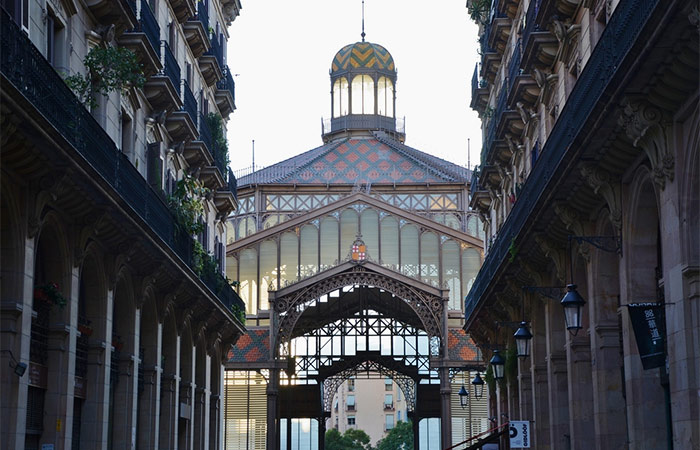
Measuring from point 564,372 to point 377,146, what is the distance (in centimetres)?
4061

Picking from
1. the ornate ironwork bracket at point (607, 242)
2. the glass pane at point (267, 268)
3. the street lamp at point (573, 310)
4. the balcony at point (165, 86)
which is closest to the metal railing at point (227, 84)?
the balcony at point (165, 86)

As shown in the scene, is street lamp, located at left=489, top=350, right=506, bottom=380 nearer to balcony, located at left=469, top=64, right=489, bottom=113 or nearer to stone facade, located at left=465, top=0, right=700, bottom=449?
stone facade, located at left=465, top=0, right=700, bottom=449

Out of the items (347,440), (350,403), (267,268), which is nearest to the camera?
(267,268)

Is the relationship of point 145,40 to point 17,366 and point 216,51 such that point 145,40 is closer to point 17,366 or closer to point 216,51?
point 17,366

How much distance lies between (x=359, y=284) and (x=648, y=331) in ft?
109

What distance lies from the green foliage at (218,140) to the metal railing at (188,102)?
3.01 metres

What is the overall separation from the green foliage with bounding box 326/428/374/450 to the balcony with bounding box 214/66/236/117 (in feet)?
212

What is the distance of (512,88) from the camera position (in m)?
31.9

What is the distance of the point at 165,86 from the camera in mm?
29938

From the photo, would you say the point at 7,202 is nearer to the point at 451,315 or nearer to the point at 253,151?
the point at 451,315

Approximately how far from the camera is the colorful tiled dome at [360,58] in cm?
7594

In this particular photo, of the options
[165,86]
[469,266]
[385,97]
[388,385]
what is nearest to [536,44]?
[165,86]

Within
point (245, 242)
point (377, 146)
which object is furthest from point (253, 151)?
point (245, 242)

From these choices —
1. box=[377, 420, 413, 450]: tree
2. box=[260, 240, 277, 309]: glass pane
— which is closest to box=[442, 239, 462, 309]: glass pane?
box=[260, 240, 277, 309]: glass pane
